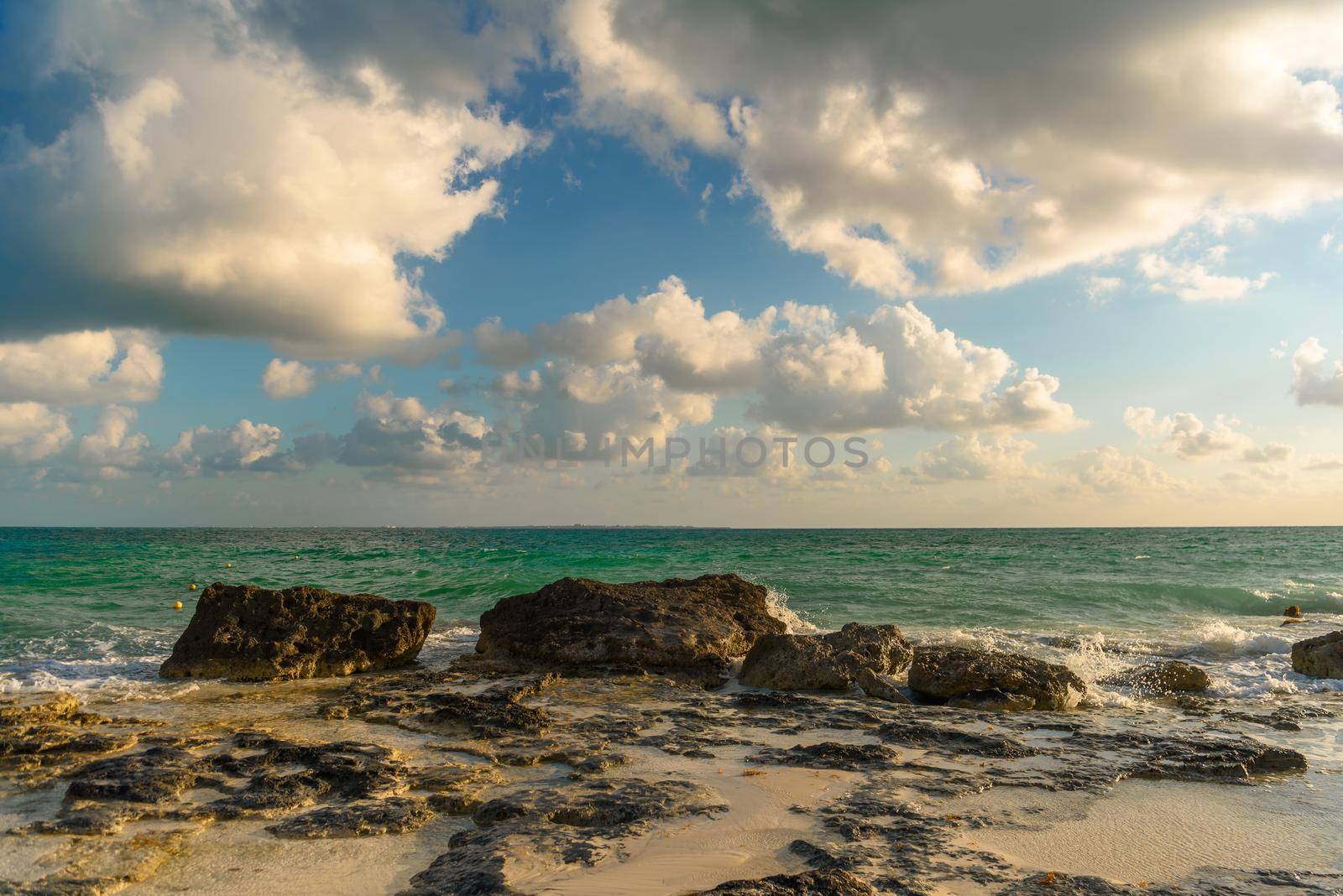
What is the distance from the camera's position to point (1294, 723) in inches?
352

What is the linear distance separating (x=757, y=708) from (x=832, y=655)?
2093 mm

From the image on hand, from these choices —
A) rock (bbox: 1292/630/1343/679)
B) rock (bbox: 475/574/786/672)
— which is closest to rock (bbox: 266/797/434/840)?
rock (bbox: 475/574/786/672)

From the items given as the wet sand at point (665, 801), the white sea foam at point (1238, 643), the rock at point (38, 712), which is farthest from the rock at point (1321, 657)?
the rock at point (38, 712)

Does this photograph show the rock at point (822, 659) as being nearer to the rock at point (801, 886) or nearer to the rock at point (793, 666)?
the rock at point (793, 666)

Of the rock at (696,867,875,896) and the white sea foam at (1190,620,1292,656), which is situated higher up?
the rock at (696,867,875,896)

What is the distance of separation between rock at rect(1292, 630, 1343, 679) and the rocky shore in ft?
0.26

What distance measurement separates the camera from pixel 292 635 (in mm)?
11680

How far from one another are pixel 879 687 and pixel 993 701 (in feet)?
4.85

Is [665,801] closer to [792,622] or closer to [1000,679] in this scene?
[1000,679]

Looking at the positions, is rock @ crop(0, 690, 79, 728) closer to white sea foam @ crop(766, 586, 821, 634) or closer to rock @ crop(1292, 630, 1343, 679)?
white sea foam @ crop(766, 586, 821, 634)

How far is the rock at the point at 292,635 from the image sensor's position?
11.1 meters

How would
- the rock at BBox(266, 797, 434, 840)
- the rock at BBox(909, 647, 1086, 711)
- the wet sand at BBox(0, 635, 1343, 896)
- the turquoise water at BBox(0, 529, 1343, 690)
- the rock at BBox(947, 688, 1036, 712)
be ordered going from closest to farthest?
the wet sand at BBox(0, 635, 1343, 896) < the rock at BBox(266, 797, 434, 840) < the rock at BBox(947, 688, 1036, 712) < the rock at BBox(909, 647, 1086, 711) < the turquoise water at BBox(0, 529, 1343, 690)

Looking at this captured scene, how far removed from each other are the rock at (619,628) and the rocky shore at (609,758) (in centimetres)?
6

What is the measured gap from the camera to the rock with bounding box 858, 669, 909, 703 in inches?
402
